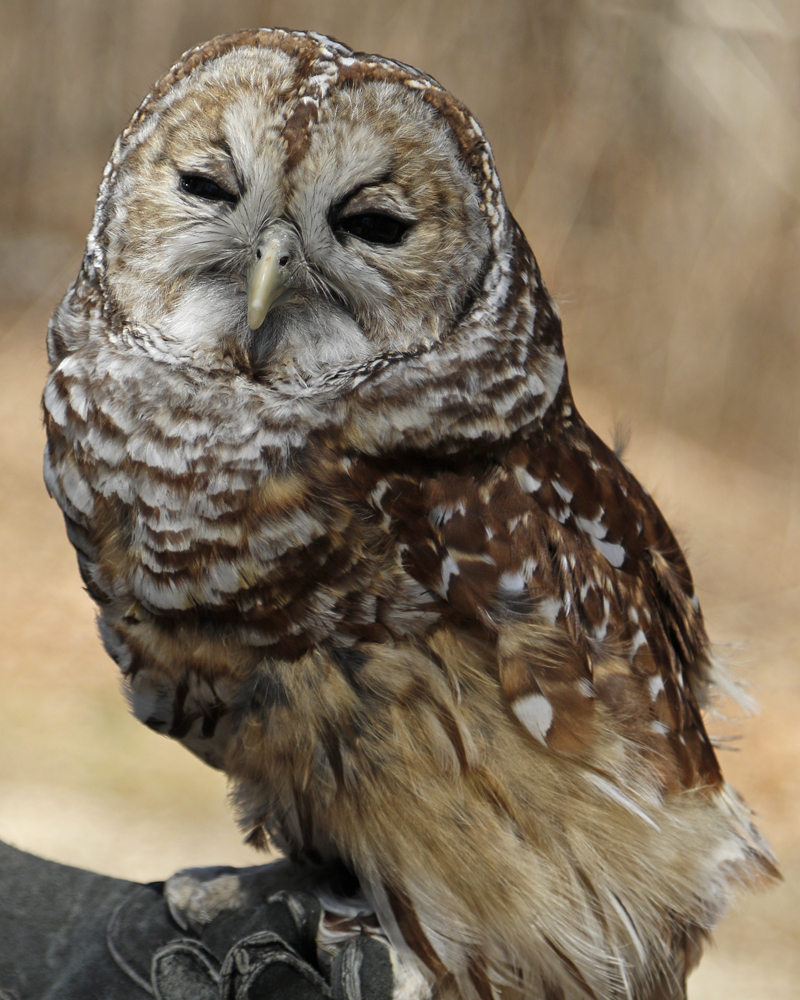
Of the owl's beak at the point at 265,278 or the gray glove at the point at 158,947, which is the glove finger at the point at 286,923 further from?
the owl's beak at the point at 265,278

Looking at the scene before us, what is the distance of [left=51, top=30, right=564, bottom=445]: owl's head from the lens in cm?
155

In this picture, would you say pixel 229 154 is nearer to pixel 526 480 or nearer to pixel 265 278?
pixel 265 278

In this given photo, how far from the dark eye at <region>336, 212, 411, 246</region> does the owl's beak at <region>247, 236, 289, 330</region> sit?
13 cm

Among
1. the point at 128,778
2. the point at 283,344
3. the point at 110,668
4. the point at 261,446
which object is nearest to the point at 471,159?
the point at 283,344

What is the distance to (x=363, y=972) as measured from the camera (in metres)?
1.92

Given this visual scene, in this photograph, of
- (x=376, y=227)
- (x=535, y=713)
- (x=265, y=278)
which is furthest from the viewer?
(x=535, y=713)

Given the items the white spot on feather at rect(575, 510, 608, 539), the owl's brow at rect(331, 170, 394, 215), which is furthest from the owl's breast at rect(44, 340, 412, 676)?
the white spot on feather at rect(575, 510, 608, 539)

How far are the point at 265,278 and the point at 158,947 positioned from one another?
4.79 feet

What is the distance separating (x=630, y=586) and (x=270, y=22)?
5.28 m

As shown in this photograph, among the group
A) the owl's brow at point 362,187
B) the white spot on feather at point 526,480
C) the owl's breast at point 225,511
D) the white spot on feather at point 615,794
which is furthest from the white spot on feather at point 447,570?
the owl's brow at point 362,187

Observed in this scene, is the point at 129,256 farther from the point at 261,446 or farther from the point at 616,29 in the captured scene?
the point at 616,29

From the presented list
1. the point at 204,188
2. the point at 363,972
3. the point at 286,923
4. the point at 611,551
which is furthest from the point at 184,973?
the point at 204,188

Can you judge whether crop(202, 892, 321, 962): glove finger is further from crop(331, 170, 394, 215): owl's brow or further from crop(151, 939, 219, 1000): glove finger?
crop(331, 170, 394, 215): owl's brow

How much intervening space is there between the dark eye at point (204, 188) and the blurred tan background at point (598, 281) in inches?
157
